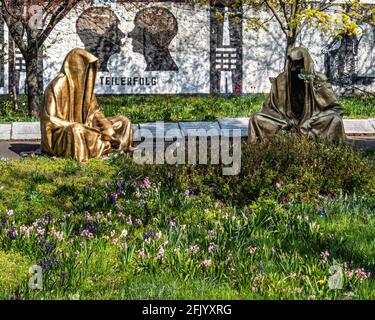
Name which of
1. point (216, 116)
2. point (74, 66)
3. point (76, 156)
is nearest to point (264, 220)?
point (76, 156)

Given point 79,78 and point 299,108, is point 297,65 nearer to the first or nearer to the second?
point 299,108

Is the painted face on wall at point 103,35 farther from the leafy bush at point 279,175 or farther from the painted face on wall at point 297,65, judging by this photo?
the leafy bush at point 279,175

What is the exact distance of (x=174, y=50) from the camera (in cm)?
2008

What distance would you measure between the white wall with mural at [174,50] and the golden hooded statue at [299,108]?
8.49 metres

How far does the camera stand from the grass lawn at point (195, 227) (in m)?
5.34

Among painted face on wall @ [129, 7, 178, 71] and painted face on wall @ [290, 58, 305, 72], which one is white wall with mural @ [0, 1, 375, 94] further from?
painted face on wall @ [290, 58, 305, 72]

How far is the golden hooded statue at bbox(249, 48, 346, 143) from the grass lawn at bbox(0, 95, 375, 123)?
13.9ft

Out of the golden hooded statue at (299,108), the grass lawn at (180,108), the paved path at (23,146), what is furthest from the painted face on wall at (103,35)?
the golden hooded statue at (299,108)

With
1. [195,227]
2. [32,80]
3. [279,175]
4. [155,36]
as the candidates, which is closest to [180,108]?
[32,80]

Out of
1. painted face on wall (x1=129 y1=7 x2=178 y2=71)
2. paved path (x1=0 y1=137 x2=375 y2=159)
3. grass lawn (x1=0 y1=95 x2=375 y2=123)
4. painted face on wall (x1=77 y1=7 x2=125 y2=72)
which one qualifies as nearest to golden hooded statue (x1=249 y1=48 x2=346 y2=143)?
paved path (x1=0 y1=137 x2=375 y2=159)

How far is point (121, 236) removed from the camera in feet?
21.3

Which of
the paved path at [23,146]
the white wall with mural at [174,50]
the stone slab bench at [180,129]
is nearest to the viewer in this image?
the paved path at [23,146]

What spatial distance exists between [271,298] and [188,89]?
15.2 meters
